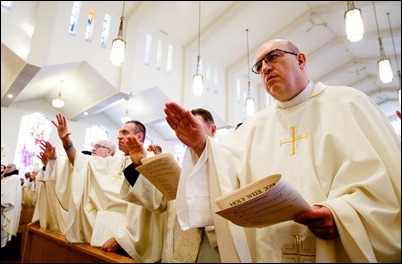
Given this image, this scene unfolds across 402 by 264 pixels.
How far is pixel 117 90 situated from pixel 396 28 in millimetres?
7922

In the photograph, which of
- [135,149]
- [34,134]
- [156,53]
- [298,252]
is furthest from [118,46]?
[156,53]

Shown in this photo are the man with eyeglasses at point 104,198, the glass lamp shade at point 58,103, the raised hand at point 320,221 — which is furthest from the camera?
the glass lamp shade at point 58,103

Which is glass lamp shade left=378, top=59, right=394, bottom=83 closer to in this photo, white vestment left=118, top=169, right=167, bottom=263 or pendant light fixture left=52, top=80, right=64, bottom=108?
white vestment left=118, top=169, right=167, bottom=263

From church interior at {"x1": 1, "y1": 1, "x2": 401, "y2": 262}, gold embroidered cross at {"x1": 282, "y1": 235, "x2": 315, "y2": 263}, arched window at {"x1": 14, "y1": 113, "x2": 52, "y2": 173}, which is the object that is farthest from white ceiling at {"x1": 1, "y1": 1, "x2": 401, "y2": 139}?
gold embroidered cross at {"x1": 282, "y1": 235, "x2": 315, "y2": 263}

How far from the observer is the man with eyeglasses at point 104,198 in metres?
1.97

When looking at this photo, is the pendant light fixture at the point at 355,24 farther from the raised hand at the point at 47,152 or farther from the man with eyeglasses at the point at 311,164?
the raised hand at the point at 47,152

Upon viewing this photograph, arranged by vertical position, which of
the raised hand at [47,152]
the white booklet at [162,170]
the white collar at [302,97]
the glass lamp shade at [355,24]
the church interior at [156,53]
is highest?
the church interior at [156,53]

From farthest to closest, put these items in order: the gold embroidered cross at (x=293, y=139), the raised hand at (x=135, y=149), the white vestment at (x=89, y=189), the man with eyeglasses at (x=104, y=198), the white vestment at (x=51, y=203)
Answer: the white vestment at (x=51, y=203) < the white vestment at (x=89, y=189) < the man with eyeglasses at (x=104, y=198) < the raised hand at (x=135, y=149) < the gold embroidered cross at (x=293, y=139)

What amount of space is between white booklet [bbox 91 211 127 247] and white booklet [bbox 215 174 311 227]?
1.59 m

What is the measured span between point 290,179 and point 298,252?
12.7 inches

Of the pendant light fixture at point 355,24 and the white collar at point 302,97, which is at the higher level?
the pendant light fixture at point 355,24

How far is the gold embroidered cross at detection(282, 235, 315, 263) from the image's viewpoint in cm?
106

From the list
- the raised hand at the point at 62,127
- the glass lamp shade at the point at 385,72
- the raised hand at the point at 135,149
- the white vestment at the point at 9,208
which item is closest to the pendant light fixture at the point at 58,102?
the raised hand at the point at 62,127

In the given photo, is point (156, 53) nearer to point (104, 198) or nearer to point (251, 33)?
point (251, 33)
